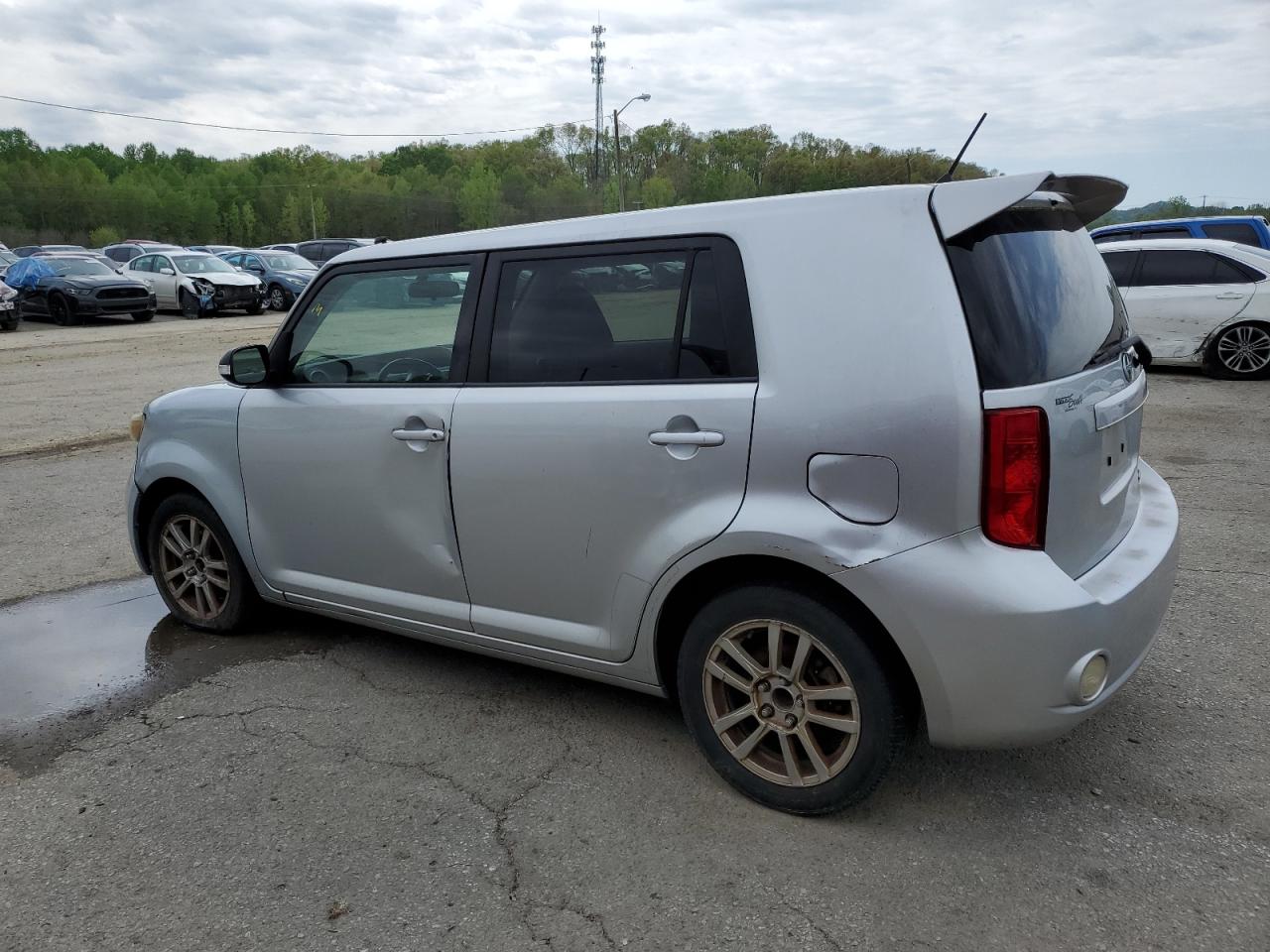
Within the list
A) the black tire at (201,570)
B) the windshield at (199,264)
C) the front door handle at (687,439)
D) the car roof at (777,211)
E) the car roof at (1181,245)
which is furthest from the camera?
the windshield at (199,264)

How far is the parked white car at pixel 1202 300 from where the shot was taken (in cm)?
1152

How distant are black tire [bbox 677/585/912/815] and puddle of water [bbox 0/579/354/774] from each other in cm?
215

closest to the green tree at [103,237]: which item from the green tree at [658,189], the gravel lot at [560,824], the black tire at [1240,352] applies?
the green tree at [658,189]

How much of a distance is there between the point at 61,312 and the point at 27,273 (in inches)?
51.0

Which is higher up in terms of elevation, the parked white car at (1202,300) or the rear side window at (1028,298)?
the rear side window at (1028,298)

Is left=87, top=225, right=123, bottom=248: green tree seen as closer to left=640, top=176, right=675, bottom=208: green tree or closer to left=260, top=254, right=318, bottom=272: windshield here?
left=640, top=176, right=675, bottom=208: green tree

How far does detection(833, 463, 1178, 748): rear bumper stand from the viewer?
259cm

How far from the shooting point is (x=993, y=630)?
259cm

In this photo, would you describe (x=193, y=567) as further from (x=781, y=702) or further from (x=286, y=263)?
(x=286, y=263)

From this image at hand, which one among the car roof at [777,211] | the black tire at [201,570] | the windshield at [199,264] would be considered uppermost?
the car roof at [777,211]

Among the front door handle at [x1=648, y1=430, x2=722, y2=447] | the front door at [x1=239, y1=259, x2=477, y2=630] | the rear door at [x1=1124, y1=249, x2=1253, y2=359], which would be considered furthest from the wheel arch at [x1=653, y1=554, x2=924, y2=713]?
the rear door at [x1=1124, y1=249, x2=1253, y2=359]

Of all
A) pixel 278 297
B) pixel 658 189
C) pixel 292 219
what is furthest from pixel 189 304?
pixel 292 219

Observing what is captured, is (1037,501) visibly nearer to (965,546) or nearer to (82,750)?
(965,546)

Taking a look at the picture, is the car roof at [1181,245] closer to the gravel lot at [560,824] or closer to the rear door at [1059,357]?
the gravel lot at [560,824]
